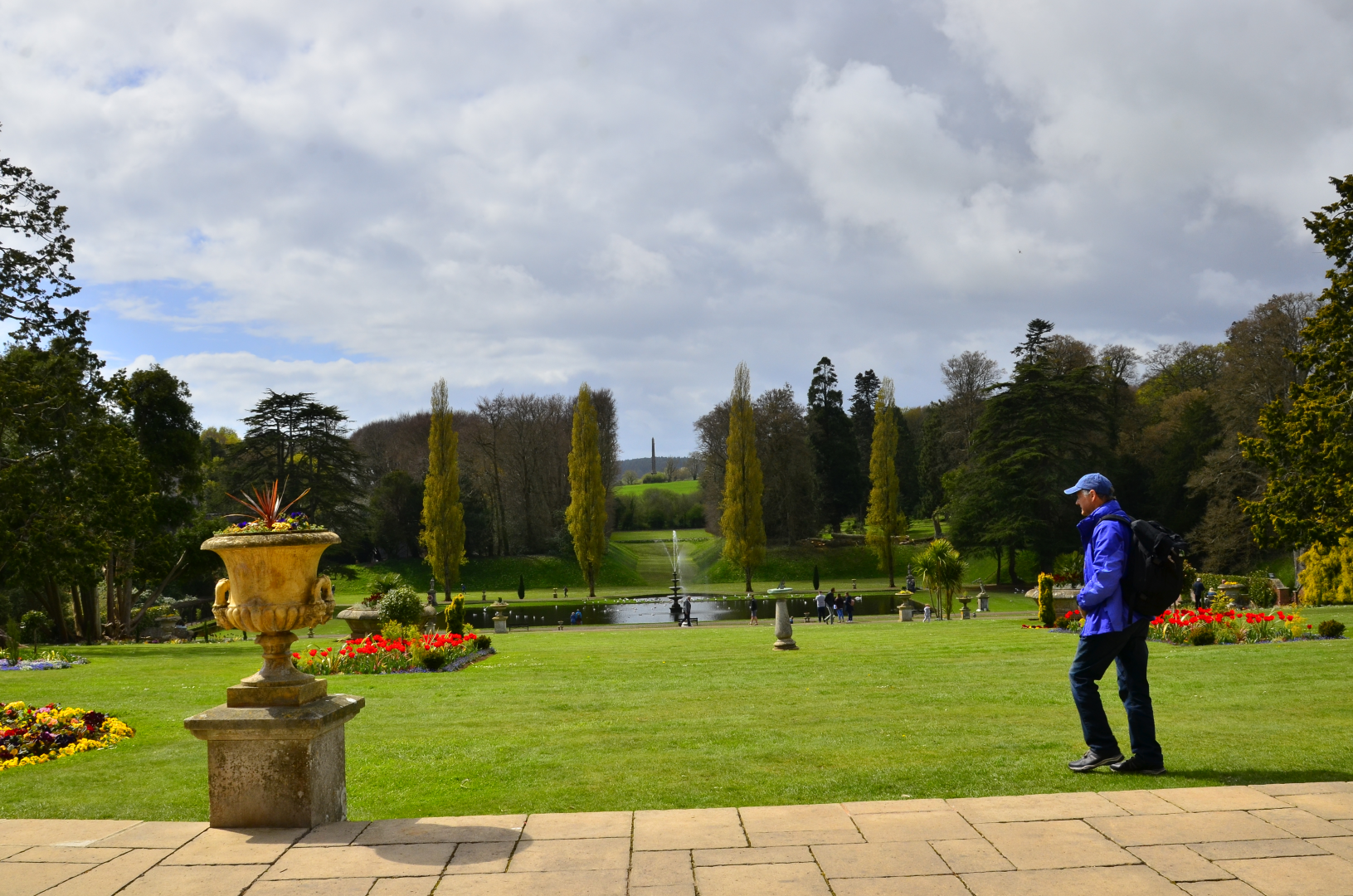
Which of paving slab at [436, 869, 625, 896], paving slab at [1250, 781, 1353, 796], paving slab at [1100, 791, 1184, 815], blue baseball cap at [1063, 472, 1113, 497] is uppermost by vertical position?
blue baseball cap at [1063, 472, 1113, 497]

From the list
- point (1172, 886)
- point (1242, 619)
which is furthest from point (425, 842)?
point (1242, 619)

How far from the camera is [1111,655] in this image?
18.0ft

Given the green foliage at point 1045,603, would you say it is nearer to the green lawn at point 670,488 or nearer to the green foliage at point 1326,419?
the green foliage at point 1326,419

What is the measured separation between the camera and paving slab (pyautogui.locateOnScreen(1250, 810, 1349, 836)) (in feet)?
13.7

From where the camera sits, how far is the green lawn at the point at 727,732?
5.61 metres

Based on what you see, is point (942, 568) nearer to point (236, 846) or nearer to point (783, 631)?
point (783, 631)

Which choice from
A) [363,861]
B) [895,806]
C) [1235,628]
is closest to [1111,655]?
[895,806]

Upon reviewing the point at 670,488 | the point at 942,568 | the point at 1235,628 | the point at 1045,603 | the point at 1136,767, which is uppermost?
the point at 670,488

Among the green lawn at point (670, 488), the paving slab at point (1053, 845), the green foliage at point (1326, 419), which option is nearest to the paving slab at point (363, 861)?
the paving slab at point (1053, 845)

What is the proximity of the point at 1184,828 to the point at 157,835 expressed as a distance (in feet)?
16.1

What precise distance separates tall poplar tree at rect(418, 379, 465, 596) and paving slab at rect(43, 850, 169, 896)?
148 feet

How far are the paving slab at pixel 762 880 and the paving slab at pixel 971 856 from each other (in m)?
0.58

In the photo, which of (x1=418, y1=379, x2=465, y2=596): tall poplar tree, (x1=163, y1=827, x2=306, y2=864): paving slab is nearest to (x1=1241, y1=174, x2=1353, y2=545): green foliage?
(x1=163, y1=827, x2=306, y2=864): paving slab

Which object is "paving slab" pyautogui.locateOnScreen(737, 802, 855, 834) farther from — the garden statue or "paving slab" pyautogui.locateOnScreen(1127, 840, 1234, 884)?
the garden statue
